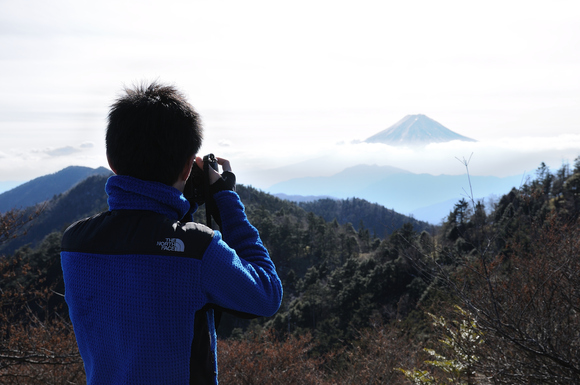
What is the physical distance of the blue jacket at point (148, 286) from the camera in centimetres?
120

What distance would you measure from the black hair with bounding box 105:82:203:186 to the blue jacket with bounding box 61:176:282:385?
6cm

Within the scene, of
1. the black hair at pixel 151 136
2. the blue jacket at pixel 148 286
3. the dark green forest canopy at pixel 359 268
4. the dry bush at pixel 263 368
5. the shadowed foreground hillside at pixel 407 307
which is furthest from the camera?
the dark green forest canopy at pixel 359 268

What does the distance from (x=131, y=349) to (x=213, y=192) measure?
63 centimetres

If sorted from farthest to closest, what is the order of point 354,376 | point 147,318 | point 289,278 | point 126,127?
point 289,278, point 354,376, point 126,127, point 147,318

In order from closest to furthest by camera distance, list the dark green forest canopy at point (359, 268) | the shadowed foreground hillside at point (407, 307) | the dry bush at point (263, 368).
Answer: the shadowed foreground hillside at point (407, 307) → the dry bush at point (263, 368) → the dark green forest canopy at point (359, 268)

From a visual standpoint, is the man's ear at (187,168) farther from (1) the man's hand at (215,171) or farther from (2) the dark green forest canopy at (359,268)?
(2) the dark green forest canopy at (359,268)

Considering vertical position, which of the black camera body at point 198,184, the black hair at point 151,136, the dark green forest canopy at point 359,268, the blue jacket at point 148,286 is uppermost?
the black hair at point 151,136

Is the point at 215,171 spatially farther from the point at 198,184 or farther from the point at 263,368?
the point at 263,368

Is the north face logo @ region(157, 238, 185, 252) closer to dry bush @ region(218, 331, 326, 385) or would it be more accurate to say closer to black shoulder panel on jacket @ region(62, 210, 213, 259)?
black shoulder panel on jacket @ region(62, 210, 213, 259)

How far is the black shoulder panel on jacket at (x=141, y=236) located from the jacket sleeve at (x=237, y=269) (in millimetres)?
58

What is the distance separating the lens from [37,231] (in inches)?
3885

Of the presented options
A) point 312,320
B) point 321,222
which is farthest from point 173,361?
point 321,222

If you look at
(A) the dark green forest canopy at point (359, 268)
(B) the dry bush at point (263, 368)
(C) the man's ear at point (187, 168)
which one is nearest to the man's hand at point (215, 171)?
(C) the man's ear at point (187, 168)

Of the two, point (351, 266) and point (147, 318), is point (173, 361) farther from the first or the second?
point (351, 266)
